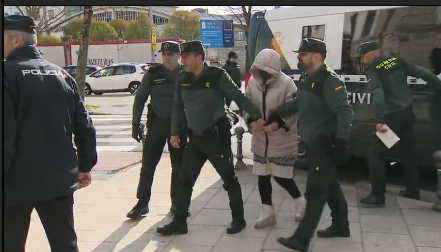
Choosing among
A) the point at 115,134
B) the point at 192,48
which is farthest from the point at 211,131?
the point at 115,134

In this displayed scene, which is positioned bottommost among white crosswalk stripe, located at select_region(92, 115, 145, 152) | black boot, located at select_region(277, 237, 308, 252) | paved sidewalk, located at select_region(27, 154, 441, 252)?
white crosswalk stripe, located at select_region(92, 115, 145, 152)

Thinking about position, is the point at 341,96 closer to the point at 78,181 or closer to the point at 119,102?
the point at 78,181

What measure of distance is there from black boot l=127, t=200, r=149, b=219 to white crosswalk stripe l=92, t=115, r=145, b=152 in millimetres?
4689

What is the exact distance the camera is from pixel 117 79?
24172 mm

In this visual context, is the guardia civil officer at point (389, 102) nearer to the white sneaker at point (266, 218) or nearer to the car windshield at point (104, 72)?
the white sneaker at point (266, 218)

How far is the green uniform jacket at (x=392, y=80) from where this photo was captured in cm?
522

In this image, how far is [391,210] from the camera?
515 centimetres

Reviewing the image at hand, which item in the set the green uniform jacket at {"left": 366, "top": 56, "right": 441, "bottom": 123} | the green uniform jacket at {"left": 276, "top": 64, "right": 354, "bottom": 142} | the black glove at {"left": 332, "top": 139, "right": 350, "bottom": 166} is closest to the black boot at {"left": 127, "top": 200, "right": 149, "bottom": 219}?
the green uniform jacket at {"left": 276, "top": 64, "right": 354, "bottom": 142}

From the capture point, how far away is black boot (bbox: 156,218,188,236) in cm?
453

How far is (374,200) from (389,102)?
1.10 meters

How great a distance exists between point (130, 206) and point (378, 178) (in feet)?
9.32

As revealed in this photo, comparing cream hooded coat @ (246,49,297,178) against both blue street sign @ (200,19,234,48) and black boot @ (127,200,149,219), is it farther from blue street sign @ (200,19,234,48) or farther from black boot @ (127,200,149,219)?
blue street sign @ (200,19,234,48)

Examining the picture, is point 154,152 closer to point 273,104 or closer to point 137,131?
point 137,131

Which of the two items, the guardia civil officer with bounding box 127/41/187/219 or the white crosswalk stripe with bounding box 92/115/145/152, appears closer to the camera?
the guardia civil officer with bounding box 127/41/187/219
